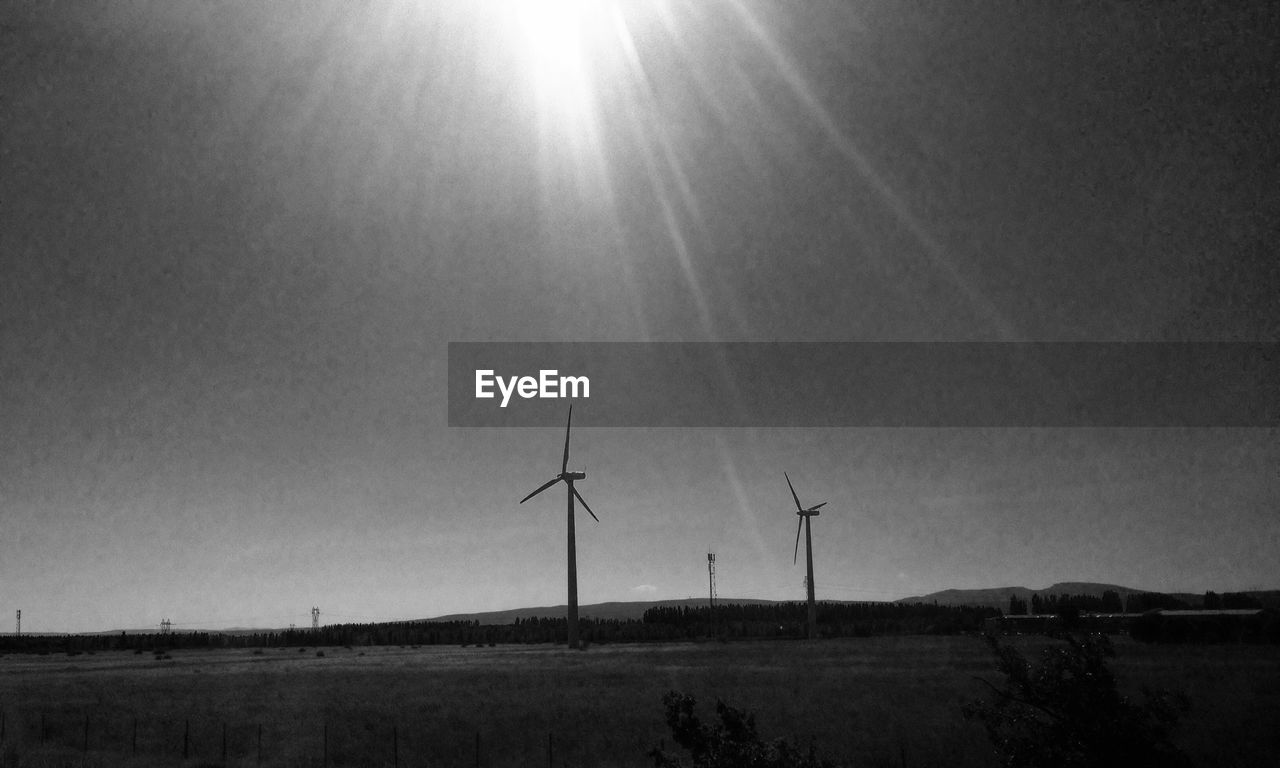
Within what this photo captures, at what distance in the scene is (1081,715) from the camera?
1425 centimetres

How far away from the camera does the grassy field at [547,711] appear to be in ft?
119

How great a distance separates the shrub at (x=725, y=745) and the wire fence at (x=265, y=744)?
67.2ft

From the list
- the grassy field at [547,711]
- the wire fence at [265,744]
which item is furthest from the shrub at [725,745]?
the grassy field at [547,711]

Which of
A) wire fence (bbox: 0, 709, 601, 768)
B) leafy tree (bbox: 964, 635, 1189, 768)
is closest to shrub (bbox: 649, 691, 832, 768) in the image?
leafy tree (bbox: 964, 635, 1189, 768)

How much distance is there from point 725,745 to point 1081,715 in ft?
18.5

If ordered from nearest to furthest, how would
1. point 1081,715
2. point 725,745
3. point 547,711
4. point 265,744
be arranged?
1. point 725,745
2. point 1081,715
3. point 265,744
4. point 547,711

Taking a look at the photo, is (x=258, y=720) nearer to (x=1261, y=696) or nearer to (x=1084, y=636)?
(x=1084, y=636)

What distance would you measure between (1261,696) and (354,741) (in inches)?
1801

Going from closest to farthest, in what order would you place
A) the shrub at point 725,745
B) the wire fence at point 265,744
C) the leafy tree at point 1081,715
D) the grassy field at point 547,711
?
the shrub at point 725,745, the leafy tree at point 1081,715, the wire fence at point 265,744, the grassy field at point 547,711

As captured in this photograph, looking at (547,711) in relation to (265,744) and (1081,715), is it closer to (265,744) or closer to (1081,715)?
(265,744)

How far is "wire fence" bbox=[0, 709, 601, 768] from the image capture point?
3584 centimetres

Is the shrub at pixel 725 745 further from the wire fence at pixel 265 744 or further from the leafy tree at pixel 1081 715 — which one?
the wire fence at pixel 265 744

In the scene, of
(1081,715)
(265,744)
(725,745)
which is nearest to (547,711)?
(265,744)

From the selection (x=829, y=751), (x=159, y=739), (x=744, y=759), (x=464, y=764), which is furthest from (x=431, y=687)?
(x=744, y=759)
